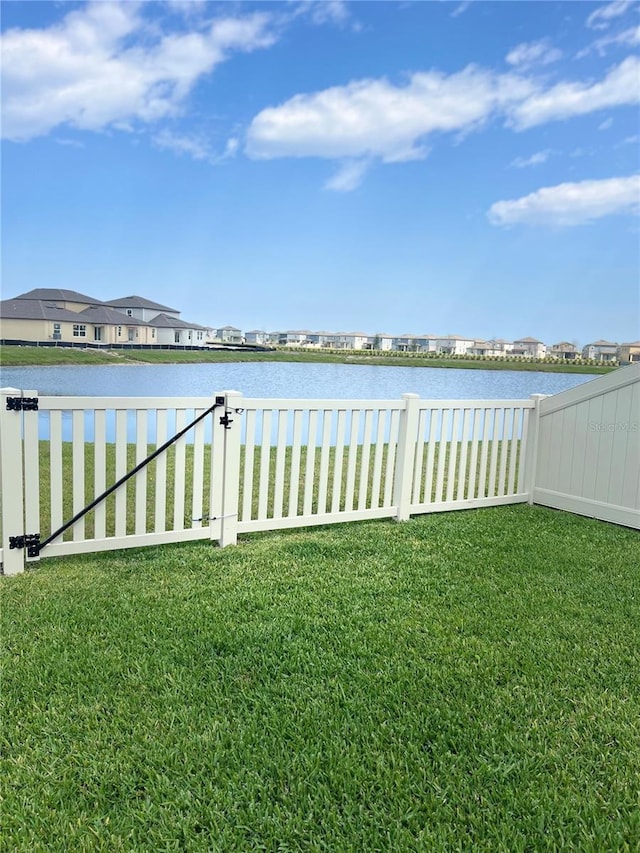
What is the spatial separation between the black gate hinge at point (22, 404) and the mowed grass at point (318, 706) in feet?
2.84

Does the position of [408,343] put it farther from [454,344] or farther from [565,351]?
[565,351]

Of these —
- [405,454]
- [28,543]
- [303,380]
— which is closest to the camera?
[28,543]

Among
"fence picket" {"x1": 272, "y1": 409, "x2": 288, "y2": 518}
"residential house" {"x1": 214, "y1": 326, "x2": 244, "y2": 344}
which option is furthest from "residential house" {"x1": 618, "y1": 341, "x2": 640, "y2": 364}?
"residential house" {"x1": 214, "y1": 326, "x2": 244, "y2": 344}

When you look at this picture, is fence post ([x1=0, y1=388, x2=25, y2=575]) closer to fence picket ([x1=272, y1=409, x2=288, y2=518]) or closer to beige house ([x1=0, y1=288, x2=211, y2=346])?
fence picket ([x1=272, y1=409, x2=288, y2=518])

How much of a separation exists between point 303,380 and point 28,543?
113 inches

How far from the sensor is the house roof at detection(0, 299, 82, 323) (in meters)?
5.98

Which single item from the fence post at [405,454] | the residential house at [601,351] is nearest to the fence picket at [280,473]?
the fence post at [405,454]

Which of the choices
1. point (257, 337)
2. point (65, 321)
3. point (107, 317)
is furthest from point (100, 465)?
point (257, 337)

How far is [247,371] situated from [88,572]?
299cm

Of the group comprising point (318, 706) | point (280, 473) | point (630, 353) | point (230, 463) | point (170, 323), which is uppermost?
point (170, 323)

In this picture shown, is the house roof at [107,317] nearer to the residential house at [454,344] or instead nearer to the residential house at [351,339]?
the residential house at [351,339]

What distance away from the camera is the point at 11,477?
2.83 metres

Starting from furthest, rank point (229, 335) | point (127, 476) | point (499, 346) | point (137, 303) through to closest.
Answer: point (137, 303)
point (229, 335)
point (499, 346)
point (127, 476)

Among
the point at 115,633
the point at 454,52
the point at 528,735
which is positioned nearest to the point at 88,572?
the point at 115,633
